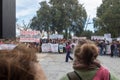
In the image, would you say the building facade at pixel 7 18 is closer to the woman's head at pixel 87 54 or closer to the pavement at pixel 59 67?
the pavement at pixel 59 67

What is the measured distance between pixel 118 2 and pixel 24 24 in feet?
85.5

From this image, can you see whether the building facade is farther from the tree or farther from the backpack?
the tree

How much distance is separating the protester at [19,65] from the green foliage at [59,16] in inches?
3022

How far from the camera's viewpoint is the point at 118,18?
7369cm

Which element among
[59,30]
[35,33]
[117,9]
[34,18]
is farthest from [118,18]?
[35,33]

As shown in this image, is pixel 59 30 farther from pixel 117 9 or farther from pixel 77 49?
pixel 77 49

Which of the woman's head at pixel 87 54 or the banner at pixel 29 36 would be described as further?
the banner at pixel 29 36

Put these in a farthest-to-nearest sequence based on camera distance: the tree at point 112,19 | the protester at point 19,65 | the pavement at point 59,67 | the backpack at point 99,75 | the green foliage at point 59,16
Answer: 1. the green foliage at point 59,16
2. the tree at point 112,19
3. the pavement at point 59,67
4. the backpack at point 99,75
5. the protester at point 19,65

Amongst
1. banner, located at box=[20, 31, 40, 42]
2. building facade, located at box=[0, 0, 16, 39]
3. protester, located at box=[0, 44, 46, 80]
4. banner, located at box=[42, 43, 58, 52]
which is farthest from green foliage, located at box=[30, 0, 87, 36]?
protester, located at box=[0, 44, 46, 80]

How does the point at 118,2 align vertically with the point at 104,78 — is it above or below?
above

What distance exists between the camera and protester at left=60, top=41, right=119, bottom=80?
4.50 m

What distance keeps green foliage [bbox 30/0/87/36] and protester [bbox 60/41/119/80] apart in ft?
244

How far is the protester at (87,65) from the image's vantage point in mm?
4500

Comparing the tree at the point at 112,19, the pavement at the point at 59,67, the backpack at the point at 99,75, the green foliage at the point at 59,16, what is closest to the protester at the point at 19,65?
the backpack at the point at 99,75
